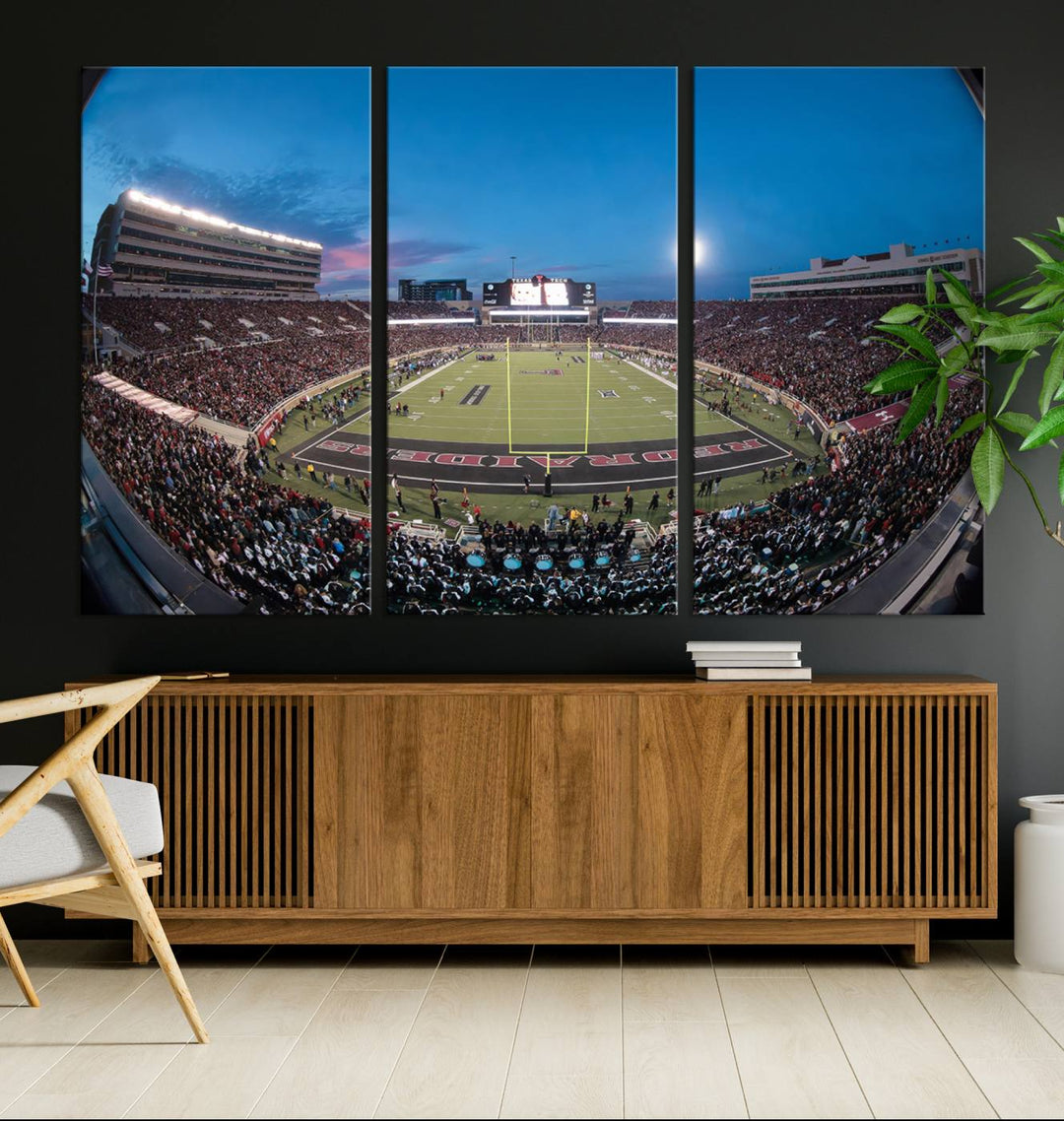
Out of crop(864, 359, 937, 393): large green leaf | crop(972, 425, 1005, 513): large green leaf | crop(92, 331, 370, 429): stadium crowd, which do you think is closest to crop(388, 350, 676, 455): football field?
crop(92, 331, 370, 429): stadium crowd

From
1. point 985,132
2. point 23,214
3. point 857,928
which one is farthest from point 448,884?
point 985,132

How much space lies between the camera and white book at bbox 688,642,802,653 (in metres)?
3.31

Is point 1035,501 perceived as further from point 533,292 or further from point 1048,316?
point 533,292

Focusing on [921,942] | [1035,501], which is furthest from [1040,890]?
[1035,501]

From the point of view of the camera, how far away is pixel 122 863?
103 inches

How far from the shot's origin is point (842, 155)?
3604mm

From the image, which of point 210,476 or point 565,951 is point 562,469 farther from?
point 565,951

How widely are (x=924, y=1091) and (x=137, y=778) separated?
6.96 ft

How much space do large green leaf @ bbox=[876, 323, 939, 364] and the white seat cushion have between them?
90.8 inches

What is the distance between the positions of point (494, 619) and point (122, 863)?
1.38m

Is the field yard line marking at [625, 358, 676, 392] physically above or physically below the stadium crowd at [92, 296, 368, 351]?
below

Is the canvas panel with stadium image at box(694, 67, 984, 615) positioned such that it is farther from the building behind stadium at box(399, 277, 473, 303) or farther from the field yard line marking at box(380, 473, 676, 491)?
the building behind stadium at box(399, 277, 473, 303)

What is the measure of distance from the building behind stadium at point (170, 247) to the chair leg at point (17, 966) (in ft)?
6.15

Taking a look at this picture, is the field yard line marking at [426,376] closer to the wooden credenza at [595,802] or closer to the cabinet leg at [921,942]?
the wooden credenza at [595,802]
